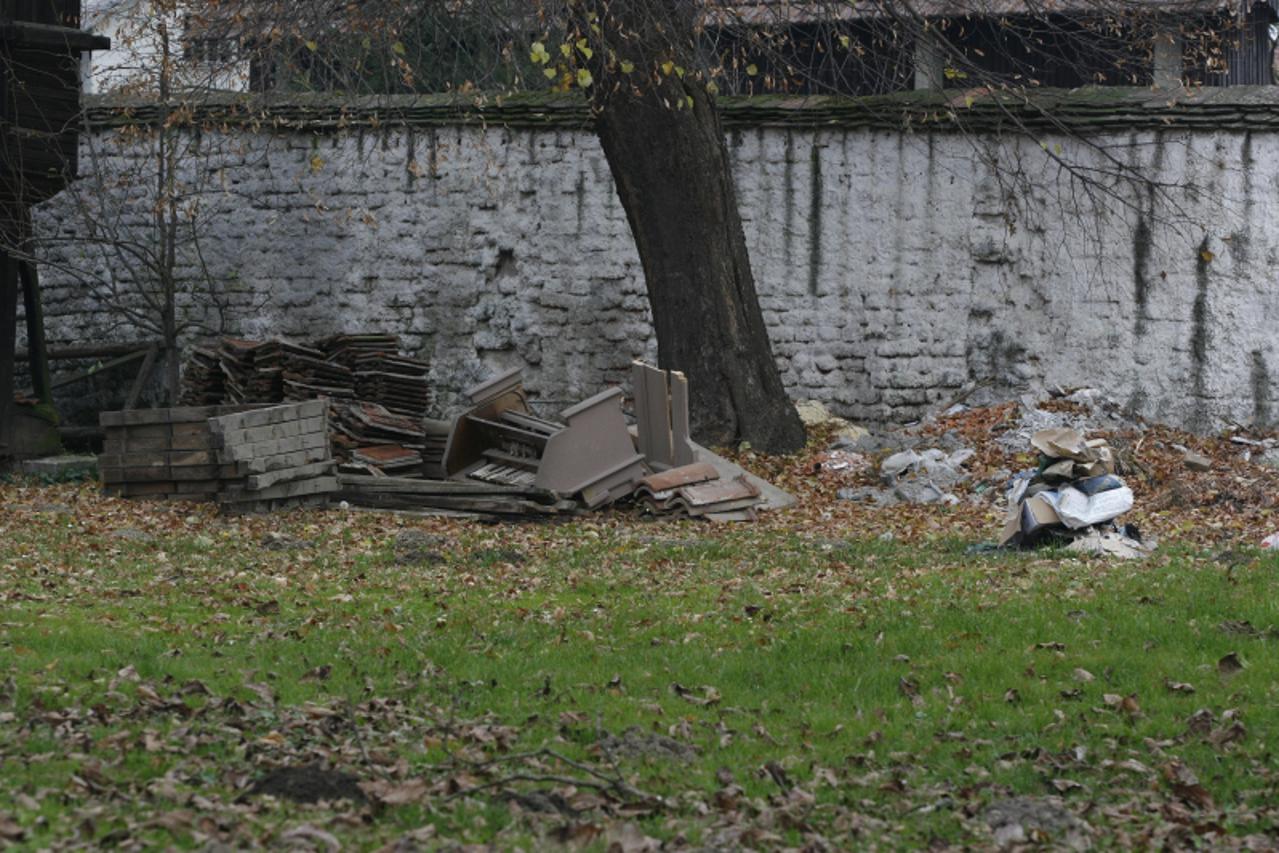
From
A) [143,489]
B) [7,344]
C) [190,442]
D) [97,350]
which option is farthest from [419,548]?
[97,350]

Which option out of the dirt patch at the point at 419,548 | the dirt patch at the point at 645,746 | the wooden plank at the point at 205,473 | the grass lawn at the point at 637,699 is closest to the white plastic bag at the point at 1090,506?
the grass lawn at the point at 637,699

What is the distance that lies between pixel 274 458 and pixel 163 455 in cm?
104

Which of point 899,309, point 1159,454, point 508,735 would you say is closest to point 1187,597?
point 508,735

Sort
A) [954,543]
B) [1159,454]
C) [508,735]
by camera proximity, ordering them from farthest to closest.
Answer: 1. [1159,454]
2. [954,543]
3. [508,735]

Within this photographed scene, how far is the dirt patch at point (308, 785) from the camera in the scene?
5250 mm

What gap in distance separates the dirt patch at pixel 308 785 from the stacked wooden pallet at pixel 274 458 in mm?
7228

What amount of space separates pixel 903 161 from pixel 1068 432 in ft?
22.2

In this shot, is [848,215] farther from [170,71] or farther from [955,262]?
[170,71]

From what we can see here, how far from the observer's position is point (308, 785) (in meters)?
→ 5.29

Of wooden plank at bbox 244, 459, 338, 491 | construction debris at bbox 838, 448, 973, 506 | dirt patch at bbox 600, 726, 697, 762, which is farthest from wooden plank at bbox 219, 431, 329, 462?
dirt patch at bbox 600, 726, 697, 762

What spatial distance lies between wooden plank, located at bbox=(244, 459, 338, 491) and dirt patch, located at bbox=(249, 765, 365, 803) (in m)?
7.20

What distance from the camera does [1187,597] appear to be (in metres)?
8.29

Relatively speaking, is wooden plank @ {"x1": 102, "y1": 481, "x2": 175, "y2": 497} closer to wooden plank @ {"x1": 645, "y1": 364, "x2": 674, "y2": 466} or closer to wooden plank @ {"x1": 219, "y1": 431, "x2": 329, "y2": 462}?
wooden plank @ {"x1": 219, "y1": 431, "x2": 329, "y2": 462}

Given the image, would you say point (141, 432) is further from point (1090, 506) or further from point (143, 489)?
point (1090, 506)
